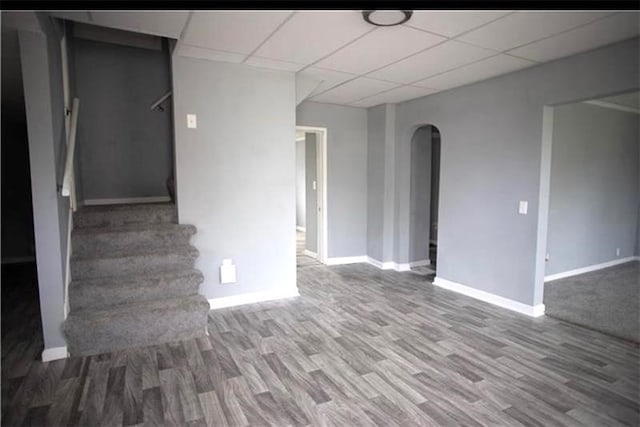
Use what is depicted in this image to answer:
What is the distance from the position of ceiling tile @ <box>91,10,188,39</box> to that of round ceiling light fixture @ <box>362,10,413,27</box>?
1.27m

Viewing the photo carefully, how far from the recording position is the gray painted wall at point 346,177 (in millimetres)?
5551

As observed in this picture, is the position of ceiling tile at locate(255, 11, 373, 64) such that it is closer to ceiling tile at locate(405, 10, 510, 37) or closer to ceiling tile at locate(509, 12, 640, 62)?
ceiling tile at locate(405, 10, 510, 37)

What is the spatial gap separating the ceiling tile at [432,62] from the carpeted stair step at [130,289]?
2804 millimetres

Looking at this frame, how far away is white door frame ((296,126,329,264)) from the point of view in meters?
5.53

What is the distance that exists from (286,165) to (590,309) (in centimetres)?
362

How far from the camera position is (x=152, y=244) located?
135 inches

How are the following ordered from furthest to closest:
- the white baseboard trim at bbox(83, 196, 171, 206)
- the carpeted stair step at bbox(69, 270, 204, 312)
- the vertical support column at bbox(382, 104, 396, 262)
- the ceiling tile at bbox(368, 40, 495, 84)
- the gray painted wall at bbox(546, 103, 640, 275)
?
the vertical support column at bbox(382, 104, 396, 262), the gray painted wall at bbox(546, 103, 640, 275), the white baseboard trim at bbox(83, 196, 171, 206), the ceiling tile at bbox(368, 40, 495, 84), the carpeted stair step at bbox(69, 270, 204, 312)

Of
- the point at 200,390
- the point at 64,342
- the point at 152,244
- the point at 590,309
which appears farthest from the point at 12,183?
the point at 590,309

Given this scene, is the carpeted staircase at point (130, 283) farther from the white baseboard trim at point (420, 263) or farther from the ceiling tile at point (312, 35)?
the white baseboard trim at point (420, 263)

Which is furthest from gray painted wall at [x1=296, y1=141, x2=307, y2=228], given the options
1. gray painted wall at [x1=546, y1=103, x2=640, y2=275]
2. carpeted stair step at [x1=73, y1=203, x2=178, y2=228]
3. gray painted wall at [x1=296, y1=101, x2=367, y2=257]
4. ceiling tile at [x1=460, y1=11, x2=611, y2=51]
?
ceiling tile at [x1=460, y1=11, x2=611, y2=51]

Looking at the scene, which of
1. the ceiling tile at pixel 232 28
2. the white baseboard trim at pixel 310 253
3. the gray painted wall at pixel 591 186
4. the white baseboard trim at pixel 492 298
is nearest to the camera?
the ceiling tile at pixel 232 28

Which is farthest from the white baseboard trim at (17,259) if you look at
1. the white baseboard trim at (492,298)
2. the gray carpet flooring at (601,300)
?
the gray carpet flooring at (601,300)

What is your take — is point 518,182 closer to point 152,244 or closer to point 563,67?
point 563,67

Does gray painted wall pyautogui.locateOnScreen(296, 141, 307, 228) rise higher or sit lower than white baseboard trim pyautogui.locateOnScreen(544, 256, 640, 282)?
higher
